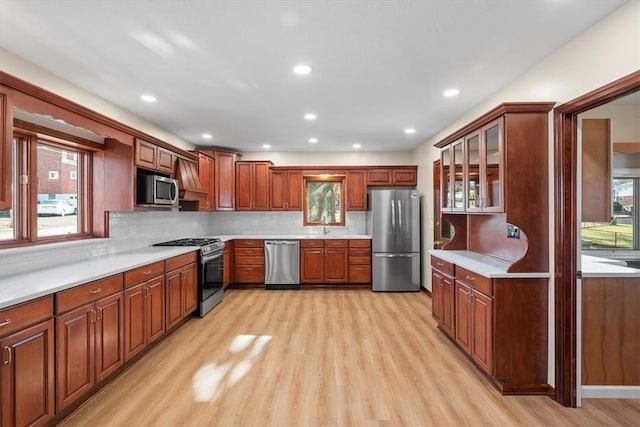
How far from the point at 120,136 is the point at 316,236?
3396 millimetres

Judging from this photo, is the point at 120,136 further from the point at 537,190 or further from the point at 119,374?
the point at 537,190

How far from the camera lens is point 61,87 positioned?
2867 millimetres

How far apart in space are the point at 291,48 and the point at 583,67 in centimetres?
198

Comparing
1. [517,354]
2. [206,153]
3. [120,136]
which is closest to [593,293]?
[517,354]

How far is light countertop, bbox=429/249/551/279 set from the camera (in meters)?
2.43

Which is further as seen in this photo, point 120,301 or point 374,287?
point 374,287

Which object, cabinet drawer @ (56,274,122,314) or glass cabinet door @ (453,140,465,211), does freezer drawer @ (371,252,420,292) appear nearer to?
glass cabinet door @ (453,140,465,211)

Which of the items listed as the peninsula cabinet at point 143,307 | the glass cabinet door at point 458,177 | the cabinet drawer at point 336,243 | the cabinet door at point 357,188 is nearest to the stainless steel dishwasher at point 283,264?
the cabinet drawer at point 336,243

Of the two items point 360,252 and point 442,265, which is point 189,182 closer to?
→ point 360,252

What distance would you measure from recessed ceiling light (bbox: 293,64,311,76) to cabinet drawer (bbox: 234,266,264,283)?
3.79 meters

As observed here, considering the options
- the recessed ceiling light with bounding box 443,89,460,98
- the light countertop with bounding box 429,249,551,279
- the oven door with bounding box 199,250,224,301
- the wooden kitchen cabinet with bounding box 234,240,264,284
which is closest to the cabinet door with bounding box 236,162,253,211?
the wooden kitchen cabinet with bounding box 234,240,264,284

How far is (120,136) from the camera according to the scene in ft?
10.6

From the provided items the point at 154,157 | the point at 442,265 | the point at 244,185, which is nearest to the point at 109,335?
the point at 154,157

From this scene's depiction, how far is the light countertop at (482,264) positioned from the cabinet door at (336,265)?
7.16 ft
